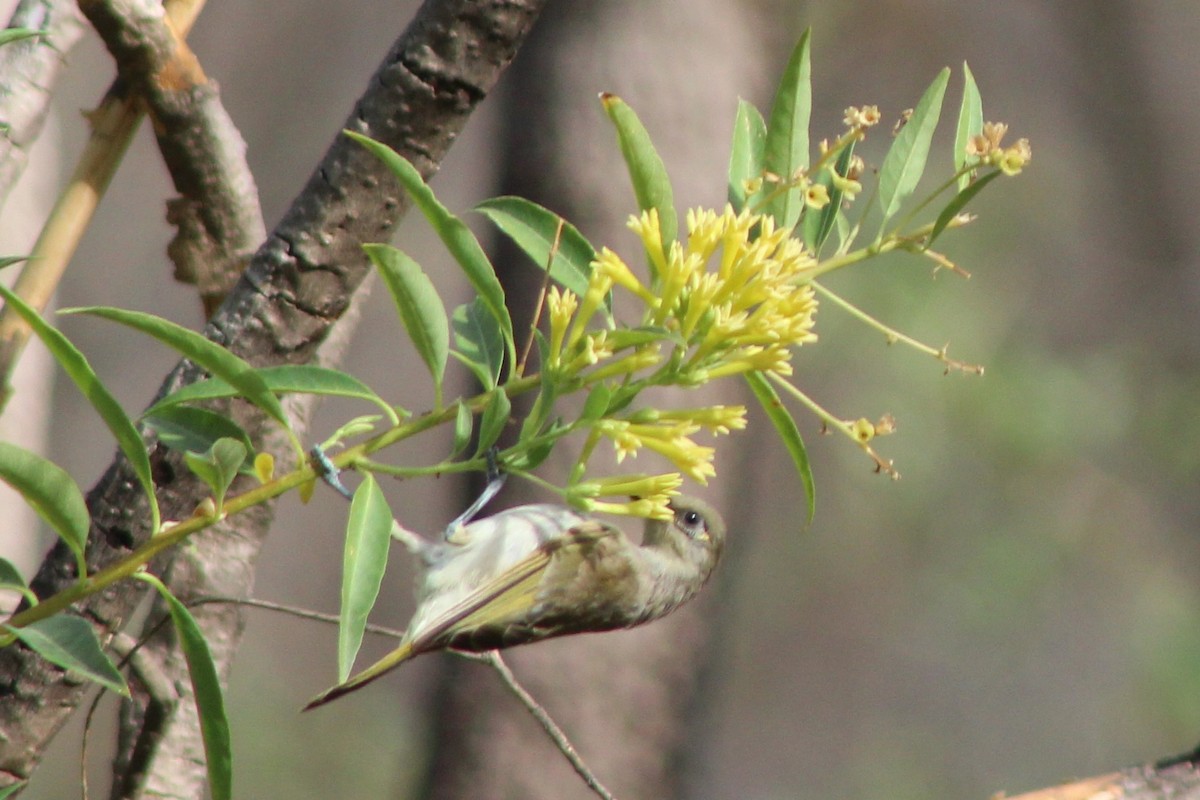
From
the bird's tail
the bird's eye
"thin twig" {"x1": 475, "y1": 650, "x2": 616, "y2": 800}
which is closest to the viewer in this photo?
the bird's tail

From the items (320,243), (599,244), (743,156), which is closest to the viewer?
(743,156)

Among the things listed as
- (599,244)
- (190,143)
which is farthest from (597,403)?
(599,244)

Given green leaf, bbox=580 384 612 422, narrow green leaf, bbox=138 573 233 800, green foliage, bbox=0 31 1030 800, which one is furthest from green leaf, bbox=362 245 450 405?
narrow green leaf, bbox=138 573 233 800

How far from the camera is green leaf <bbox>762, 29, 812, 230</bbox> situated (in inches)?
42.1

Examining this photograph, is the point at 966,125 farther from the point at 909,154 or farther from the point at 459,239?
the point at 459,239

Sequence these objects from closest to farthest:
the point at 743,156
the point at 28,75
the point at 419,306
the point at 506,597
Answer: the point at 419,306 → the point at 743,156 → the point at 28,75 → the point at 506,597

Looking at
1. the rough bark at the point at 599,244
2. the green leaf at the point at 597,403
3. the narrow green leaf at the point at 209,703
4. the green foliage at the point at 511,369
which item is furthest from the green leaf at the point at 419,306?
the rough bark at the point at 599,244

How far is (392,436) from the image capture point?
87cm

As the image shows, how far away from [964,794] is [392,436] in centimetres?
725

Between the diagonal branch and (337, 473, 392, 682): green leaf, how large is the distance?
1.23ft

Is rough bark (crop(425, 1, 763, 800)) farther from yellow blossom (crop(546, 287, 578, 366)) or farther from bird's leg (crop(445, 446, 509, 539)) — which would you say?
yellow blossom (crop(546, 287, 578, 366))

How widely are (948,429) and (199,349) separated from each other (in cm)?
620

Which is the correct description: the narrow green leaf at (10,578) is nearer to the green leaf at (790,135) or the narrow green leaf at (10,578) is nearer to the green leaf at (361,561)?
the green leaf at (361,561)

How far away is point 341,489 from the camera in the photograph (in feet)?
4.09
